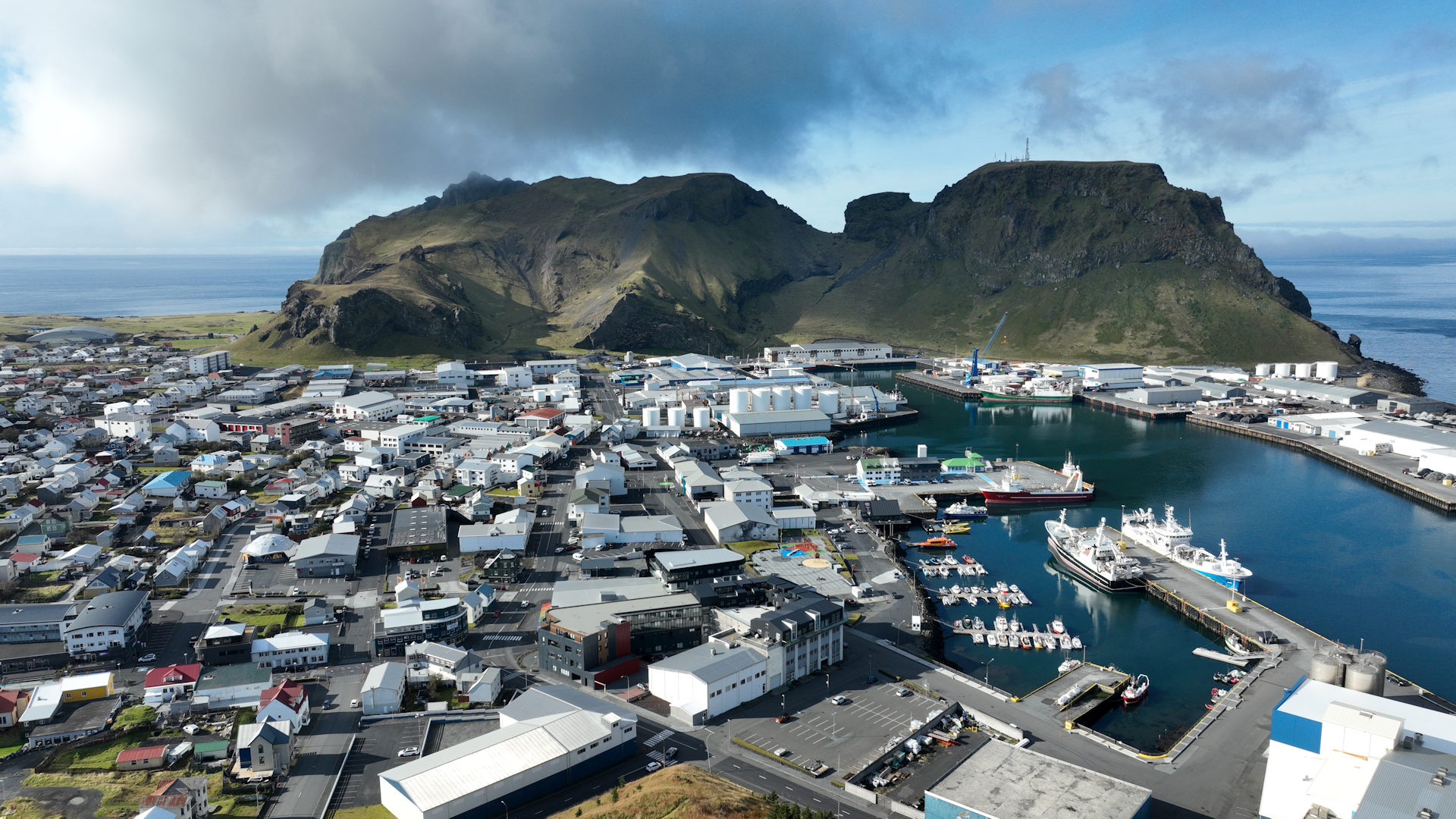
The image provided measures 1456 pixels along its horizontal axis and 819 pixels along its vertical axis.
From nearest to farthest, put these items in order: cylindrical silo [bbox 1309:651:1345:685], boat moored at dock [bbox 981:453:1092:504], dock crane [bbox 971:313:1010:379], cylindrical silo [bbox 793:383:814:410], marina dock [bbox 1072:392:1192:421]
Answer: cylindrical silo [bbox 1309:651:1345:685] → boat moored at dock [bbox 981:453:1092:504] → cylindrical silo [bbox 793:383:814:410] → marina dock [bbox 1072:392:1192:421] → dock crane [bbox 971:313:1010:379]

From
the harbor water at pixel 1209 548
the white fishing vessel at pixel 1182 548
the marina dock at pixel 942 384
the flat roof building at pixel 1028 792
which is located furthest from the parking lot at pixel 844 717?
the marina dock at pixel 942 384

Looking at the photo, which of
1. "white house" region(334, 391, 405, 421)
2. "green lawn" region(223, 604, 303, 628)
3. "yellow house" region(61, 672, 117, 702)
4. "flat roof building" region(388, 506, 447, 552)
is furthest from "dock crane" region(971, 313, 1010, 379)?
"yellow house" region(61, 672, 117, 702)

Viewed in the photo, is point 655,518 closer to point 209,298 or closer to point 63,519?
point 63,519

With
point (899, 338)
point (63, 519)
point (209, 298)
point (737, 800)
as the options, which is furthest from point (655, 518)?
point (209, 298)

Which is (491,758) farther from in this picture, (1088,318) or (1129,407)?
(1088,318)

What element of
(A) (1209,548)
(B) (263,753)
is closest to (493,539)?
(B) (263,753)

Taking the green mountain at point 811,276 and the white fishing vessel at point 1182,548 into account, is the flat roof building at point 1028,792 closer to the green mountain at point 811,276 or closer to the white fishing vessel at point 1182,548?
the white fishing vessel at point 1182,548

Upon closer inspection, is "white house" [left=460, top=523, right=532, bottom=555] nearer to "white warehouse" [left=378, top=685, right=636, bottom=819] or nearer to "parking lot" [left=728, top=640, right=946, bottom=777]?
"white warehouse" [left=378, top=685, right=636, bottom=819]
